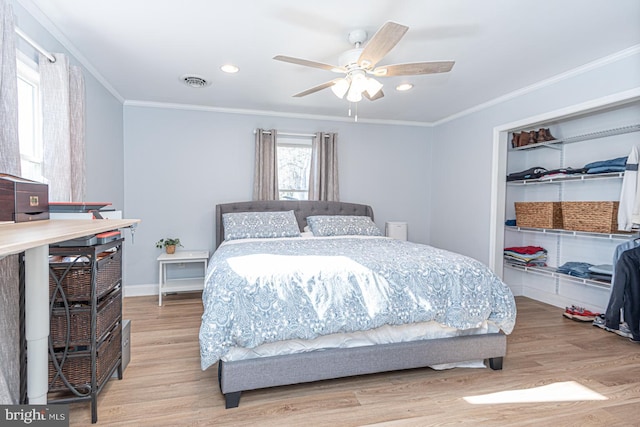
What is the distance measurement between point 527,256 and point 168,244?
424 centimetres

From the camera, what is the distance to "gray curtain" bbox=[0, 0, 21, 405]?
157cm

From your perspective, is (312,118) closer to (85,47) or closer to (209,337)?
(85,47)

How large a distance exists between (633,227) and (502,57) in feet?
6.16

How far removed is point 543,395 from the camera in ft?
6.51

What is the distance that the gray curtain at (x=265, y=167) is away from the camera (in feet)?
14.1

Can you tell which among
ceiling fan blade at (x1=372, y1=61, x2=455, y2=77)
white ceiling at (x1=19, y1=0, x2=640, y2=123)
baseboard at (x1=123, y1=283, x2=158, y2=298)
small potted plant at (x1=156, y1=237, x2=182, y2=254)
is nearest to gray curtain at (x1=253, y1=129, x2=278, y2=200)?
white ceiling at (x1=19, y1=0, x2=640, y2=123)

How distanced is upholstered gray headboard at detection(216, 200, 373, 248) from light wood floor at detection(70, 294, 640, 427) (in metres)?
1.83

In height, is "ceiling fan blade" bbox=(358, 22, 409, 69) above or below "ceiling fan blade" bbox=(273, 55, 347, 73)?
above

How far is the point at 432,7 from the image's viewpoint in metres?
2.07

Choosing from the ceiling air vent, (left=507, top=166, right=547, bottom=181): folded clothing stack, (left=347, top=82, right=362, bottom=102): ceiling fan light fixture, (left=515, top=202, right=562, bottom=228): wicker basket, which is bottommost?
(left=515, top=202, right=562, bottom=228): wicker basket

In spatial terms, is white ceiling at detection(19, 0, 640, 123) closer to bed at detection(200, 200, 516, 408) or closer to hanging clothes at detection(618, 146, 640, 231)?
hanging clothes at detection(618, 146, 640, 231)

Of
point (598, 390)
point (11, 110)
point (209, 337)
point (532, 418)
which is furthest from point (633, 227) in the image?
point (11, 110)

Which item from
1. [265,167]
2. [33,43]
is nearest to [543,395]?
[265,167]

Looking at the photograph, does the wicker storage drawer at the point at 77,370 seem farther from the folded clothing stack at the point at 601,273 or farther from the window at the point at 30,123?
the folded clothing stack at the point at 601,273
